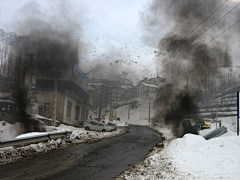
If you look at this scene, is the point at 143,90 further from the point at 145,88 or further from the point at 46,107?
the point at 46,107

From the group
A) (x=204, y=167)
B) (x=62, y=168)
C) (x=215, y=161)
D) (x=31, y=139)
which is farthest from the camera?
(x=31, y=139)

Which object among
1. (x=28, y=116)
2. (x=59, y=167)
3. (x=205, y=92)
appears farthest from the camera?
(x=205, y=92)

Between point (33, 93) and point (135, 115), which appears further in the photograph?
point (135, 115)

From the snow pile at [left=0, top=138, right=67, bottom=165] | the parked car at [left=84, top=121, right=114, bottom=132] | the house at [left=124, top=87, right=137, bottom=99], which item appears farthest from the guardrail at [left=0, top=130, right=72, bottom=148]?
the house at [left=124, top=87, right=137, bottom=99]

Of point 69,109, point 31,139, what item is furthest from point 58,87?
point 31,139

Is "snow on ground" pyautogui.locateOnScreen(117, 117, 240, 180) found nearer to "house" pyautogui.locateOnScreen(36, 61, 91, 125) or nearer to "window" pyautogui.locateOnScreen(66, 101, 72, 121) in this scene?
"house" pyautogui.locateOnScreen(36, 61, 91, 125)

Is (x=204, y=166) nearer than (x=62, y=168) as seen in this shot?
Yes

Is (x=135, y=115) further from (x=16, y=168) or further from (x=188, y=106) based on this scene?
(x=16, y=168)

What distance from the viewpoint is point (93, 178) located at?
559cm

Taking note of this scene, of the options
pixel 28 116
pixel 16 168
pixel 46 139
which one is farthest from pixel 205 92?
pixel 16 168

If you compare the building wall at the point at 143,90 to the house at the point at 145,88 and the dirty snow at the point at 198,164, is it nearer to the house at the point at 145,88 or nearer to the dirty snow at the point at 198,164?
the house at the point at 145,88

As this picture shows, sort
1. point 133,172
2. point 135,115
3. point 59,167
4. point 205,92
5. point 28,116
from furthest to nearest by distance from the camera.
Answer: point 135,115 → point 205,92 → point 28,116 → point 59,167 → point 133,172

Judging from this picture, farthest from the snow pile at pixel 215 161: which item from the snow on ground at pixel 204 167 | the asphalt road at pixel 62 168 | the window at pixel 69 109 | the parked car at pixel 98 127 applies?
the window at pixel 69 109

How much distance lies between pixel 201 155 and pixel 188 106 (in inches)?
967
